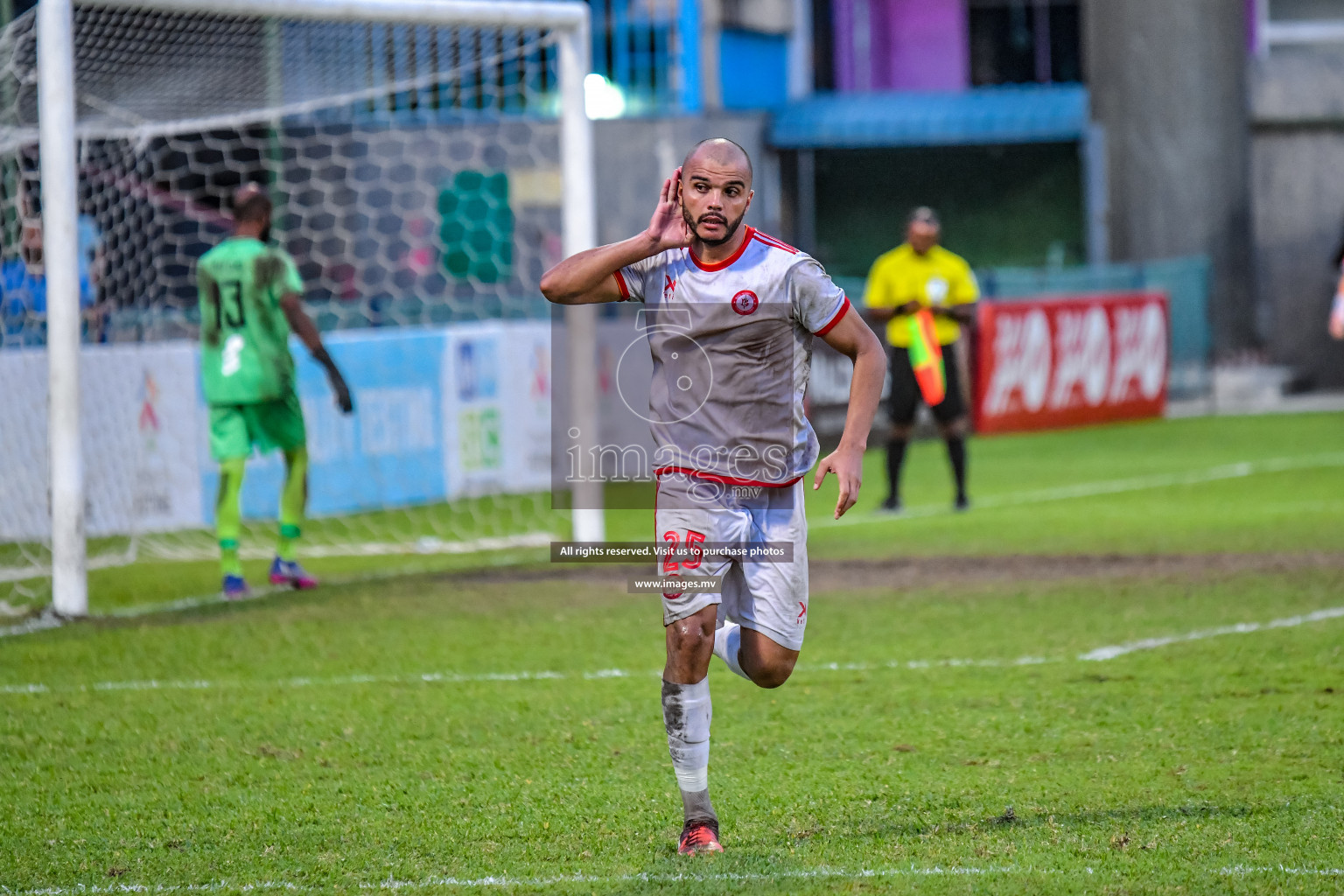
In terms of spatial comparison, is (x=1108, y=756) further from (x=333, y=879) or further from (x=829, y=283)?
(x=333, y=879)

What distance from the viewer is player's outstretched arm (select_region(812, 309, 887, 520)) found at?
4879 mm

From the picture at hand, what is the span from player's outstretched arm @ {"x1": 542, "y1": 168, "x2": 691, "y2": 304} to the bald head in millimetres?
59

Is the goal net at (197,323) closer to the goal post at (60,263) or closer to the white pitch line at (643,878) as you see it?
the goal post at (60,263)

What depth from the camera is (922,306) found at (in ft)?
43.0

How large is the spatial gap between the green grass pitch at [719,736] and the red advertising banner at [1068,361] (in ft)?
28.5

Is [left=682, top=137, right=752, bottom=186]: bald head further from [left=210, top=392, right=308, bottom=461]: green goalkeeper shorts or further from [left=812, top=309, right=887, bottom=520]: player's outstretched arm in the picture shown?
[left=210, top=392, right=308, bottom=461]: green goalkeeper shorts

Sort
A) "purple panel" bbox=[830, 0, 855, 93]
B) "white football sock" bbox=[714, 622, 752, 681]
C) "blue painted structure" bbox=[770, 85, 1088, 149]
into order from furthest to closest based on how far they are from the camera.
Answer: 1. "purple panel" bbox=[830, 0, 855, 93]
2. "blue painted structure" bbox=[770, 85, 1088, 149]
3. "white football sock" bbox=[714, 622, 752, 681]

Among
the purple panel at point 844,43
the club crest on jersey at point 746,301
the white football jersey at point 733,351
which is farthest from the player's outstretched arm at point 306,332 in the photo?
the purple panel at point 844,43

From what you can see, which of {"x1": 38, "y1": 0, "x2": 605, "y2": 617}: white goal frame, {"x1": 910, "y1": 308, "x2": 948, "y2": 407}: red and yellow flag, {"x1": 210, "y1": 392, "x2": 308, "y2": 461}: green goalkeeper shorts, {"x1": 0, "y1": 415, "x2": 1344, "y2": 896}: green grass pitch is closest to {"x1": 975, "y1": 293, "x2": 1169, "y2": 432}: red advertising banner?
{"x1": 910, "y1": 308, "x2": 948, "y2": 407}: red and yellow flag

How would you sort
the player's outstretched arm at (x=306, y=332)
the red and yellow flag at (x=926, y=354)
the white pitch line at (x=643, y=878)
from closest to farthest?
1. the white pitch line at (x=643, y=878)
2. the player's outstretched arm at (x=306, y=332)
3. the red and yellow flag at (x=926, y=354)

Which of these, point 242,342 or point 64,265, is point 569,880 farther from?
point 242,342

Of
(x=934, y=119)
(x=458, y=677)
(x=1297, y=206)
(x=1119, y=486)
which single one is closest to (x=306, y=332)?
(x=458, y=677)

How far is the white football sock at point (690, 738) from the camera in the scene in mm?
4914

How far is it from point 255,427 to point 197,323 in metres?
4.97
